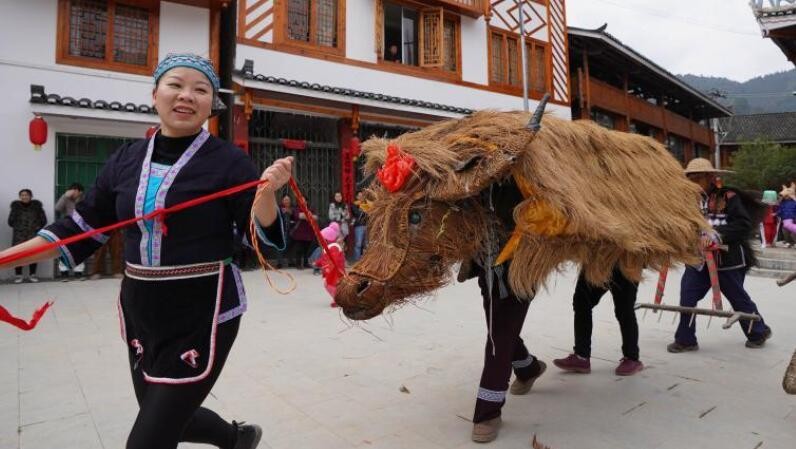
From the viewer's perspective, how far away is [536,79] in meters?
14.7

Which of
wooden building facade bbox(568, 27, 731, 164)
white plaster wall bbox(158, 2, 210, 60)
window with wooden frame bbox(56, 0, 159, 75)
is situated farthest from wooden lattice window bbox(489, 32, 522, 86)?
window with wooden frame bbox(56, 0, 159, 75)

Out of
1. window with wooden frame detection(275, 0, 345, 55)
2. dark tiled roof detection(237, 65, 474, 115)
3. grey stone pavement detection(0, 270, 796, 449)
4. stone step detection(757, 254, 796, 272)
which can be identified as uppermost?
window with wooden frame detection(275, 0, 345, 55)

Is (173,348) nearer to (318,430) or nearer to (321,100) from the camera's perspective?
(318,430)

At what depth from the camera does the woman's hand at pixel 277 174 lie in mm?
1795

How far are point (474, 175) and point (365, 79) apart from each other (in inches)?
381

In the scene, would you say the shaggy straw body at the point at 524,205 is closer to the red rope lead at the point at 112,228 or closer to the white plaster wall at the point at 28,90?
the red rope lead at the point at 112,228

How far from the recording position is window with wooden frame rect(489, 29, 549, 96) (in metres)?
13.9

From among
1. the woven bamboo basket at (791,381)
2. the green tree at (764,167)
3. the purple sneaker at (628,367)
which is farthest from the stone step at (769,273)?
the green tree at (764,167)

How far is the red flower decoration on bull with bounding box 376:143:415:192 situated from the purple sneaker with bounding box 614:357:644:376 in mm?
2470

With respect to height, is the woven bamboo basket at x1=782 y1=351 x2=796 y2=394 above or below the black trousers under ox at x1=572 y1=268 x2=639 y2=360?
below

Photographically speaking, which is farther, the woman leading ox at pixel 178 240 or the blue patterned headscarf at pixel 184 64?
the blue patterned headscarf at pixel 184 64

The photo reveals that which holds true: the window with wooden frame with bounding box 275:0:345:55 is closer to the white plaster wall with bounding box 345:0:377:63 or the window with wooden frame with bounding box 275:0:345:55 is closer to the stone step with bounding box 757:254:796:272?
the white plaster wall with bounding box 345:0:377:63

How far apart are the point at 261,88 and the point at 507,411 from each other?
26.5ft

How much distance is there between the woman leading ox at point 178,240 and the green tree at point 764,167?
25014 mm
